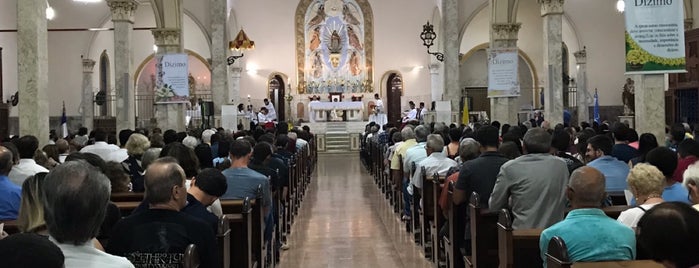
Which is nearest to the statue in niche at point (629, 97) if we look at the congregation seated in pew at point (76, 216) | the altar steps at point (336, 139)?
the altar steps at point (336, 139)

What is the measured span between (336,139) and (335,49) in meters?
5.07

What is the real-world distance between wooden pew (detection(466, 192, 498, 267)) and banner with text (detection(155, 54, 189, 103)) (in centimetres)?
1070

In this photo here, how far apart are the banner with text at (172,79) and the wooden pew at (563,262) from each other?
1260 centimetres

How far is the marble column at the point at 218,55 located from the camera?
2058 cm

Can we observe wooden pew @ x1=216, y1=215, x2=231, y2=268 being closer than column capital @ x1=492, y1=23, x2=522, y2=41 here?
Yes

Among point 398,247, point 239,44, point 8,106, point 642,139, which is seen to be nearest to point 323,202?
point 398,247

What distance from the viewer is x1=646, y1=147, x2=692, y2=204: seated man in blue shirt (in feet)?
16.3

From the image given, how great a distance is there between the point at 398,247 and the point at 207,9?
50.0 ft

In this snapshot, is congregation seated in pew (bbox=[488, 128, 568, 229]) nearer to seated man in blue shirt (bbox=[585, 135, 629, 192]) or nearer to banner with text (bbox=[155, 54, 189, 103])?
seated man in blue shirt (bbox=[585, 135, 629, 192])

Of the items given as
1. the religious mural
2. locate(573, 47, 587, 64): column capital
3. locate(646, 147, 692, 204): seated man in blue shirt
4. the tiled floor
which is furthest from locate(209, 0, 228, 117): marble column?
locate(646, 147, 692, 204): seated man in blue shirt

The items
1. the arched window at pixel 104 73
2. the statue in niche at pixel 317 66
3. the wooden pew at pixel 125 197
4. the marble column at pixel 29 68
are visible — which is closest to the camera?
the wooden pew at pixel 125 197

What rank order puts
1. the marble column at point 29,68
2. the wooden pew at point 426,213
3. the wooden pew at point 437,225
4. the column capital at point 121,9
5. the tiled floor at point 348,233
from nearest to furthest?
the wooden pew at point 437,225, the wooden pew at point 426,213, the tiled floor at point 348,233, the marble column at point 29,68, the column capital at point 121,9

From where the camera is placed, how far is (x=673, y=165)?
5121 millimetres

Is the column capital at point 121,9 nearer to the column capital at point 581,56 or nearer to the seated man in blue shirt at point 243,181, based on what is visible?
the seated man in blue shirt at point 243,181
